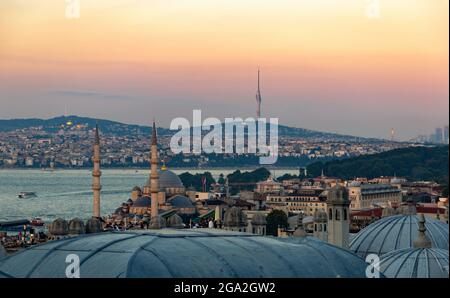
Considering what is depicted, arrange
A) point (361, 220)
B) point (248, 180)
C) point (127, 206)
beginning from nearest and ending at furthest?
point (361, 220) < point (127, 206) < point (248, 180)

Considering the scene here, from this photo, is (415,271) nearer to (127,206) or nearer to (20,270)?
(20,270)

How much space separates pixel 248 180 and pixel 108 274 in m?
136

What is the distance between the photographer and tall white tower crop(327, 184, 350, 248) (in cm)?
3441

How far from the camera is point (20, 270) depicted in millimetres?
20016

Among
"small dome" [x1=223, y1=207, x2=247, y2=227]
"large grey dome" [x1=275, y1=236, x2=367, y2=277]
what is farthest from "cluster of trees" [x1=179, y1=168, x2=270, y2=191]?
"large grey dome" [x1=275, y1=236, x2=367, y2=277]

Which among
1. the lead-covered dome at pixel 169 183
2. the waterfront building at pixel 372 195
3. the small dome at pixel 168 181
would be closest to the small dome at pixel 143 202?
the lead-covered dome at pixel 169 183

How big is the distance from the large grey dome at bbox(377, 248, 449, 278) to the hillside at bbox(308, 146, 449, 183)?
4693 inches

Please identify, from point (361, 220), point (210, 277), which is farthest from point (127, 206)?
point (210, 277)

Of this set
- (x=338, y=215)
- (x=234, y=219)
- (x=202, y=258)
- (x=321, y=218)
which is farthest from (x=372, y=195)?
(x=202, y=258)

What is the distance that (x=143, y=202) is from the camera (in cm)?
9694

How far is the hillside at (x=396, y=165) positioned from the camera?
490 feet

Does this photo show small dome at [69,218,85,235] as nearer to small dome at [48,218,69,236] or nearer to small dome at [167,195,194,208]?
small dome at [48,218,69,236]

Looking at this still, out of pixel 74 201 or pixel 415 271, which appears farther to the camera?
pixel 74 201

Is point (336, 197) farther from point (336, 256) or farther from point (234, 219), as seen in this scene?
point (336, 256)
